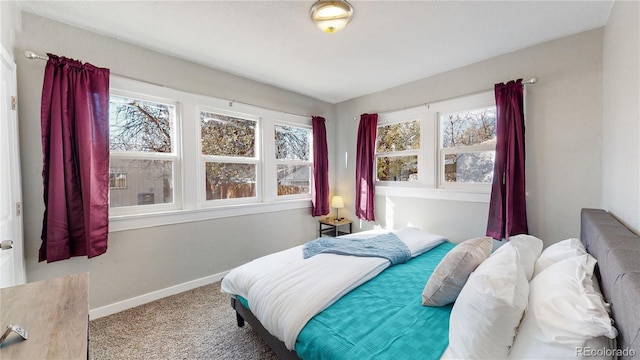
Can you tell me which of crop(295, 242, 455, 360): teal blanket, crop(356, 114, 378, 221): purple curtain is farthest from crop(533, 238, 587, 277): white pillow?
crop(356, 114, 378, 221): purple curtain

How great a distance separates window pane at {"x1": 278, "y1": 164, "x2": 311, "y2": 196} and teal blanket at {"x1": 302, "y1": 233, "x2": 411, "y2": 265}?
145 cm

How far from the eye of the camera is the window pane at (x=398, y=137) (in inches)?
132

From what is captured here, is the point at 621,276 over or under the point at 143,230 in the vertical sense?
over

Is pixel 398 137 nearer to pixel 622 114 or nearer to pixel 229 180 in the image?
pixel 622 114

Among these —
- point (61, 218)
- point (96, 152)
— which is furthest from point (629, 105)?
point (61, 218)

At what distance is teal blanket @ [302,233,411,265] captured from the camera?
2.03 m

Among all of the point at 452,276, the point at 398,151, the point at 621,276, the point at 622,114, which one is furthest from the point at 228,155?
the point at 622,114

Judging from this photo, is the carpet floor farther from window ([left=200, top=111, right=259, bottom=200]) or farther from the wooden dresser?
window ([left=200, top=111, right=259, bottom=200])

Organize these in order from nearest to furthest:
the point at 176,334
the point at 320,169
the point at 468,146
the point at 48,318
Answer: the point at 48,318
the point at 176,334
the point at 468,146
the point at 320,169

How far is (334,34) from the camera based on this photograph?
7.06ft

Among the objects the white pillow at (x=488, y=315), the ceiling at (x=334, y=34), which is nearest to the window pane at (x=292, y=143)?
the ceiling at (x=334, y=34)

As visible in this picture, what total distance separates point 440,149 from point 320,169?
1.69 m

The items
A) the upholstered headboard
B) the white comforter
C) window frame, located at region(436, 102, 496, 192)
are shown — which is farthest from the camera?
window frame, located at region(436, 102, 496, 192)

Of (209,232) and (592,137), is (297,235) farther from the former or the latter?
(592,137)
